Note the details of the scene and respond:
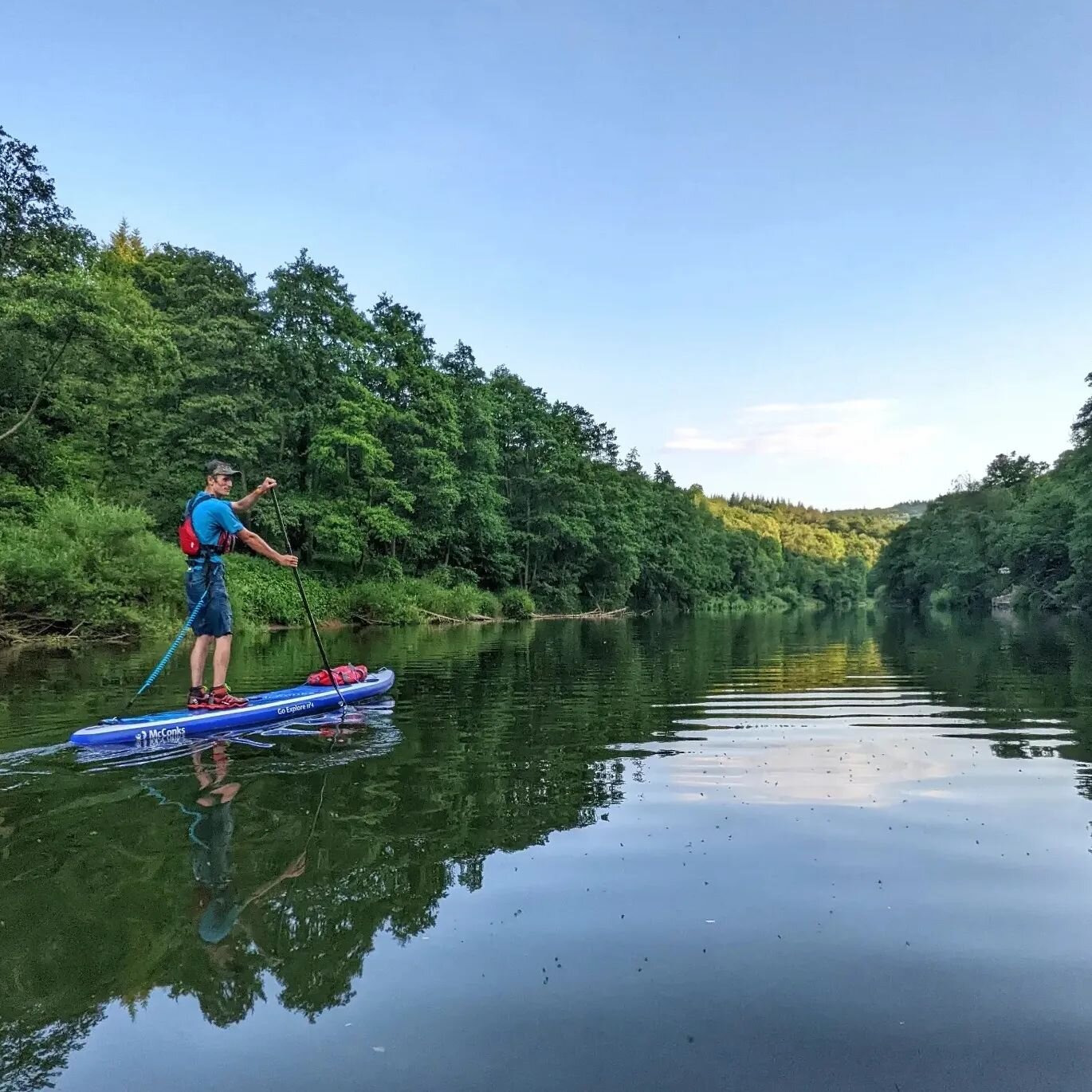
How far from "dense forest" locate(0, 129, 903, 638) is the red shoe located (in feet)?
39.3

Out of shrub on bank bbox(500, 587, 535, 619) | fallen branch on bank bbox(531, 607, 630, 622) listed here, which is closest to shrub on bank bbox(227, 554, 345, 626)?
shrub on bank bbox(500, 587, 535, 619)

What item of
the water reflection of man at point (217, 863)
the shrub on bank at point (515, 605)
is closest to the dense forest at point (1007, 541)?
the shrub on bank at point (515, 605)

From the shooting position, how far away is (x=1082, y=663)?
16141 mm

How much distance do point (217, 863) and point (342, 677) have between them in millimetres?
5421

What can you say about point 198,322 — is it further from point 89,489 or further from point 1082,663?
point 1082,663

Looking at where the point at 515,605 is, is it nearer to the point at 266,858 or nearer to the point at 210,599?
the point at 210,599

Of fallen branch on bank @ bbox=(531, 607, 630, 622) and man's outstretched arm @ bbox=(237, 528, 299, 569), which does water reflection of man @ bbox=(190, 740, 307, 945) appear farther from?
fallen branch on bank @ bbox=(531, 607, 630, 622)

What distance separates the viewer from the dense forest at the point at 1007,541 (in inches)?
2028

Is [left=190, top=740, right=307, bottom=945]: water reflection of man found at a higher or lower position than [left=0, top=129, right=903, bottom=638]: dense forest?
lower

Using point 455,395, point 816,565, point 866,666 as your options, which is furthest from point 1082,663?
point 816,565

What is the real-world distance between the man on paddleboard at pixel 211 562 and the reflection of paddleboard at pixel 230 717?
0.20m

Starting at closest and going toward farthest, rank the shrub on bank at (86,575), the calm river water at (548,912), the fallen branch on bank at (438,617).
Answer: the calm river water at (548,912), the shrub on bank at (86,575), the fallen branch on bank at (438,617)

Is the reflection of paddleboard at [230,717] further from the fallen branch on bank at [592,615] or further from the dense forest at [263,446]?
the fallen branch on bank at [592,615]

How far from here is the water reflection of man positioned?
3.61 metres
